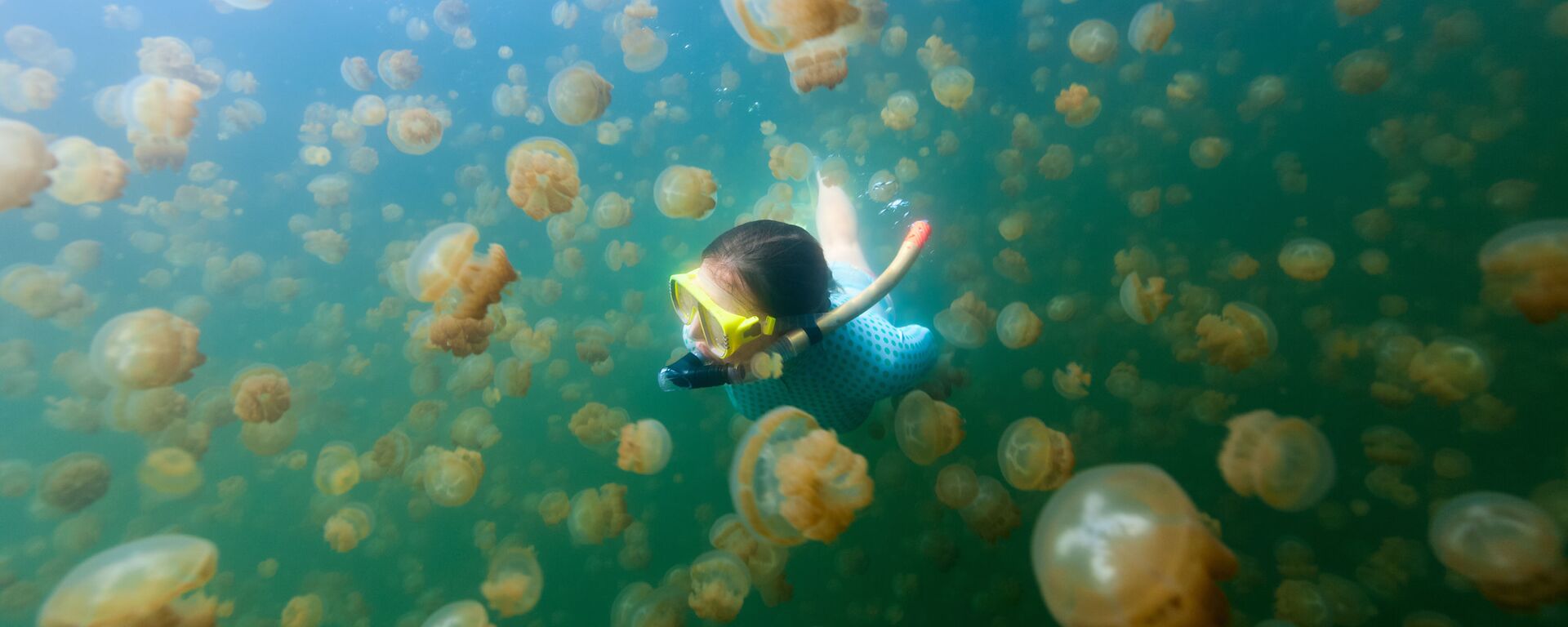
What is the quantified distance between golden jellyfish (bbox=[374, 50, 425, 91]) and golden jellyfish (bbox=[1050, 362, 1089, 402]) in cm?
861

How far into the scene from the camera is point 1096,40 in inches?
184

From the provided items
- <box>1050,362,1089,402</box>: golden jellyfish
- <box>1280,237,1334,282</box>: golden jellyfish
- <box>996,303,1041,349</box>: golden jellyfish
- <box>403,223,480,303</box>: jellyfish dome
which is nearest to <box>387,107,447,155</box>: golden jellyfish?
<box>403,223,480,303</box>: jellyfish dome

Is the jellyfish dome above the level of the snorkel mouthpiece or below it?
above

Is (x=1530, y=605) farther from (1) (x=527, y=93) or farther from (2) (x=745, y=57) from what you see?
(1) (x=527, y=93)

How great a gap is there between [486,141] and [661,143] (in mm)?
3631

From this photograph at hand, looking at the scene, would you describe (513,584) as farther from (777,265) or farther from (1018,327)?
(1018,327)

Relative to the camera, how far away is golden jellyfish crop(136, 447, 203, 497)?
423cm

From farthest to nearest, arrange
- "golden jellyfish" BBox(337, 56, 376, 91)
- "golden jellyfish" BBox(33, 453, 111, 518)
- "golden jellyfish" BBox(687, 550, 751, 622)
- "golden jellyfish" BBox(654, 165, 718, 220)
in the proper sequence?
"golden jellyfish" BBox(337, 56, 376, 91), "golden jellyfish" BBox(33, 453, 111, 518), "golden jellyfish" BBox(654, 165, 718, 220), "golden jellyfish" BBox(687, 550, 751, 622)

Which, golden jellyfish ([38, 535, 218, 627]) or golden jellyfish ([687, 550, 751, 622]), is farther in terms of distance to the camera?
golden jellyfish ([687, 550, 751, 622])

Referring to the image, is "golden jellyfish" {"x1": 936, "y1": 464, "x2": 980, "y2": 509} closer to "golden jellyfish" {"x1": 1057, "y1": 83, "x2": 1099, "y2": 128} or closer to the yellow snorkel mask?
the yellow snorkel mask

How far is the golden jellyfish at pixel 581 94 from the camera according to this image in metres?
4.40

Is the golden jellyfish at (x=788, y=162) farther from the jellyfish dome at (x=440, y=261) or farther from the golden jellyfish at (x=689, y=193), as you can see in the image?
the jellyfish dome at (x=440, y=261)

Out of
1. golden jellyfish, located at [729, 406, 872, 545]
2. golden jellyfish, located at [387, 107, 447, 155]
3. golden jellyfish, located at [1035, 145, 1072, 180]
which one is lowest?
golden jellyfish, located at [729, 406, 872, 545]

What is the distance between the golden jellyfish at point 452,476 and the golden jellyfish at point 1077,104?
493 cm
